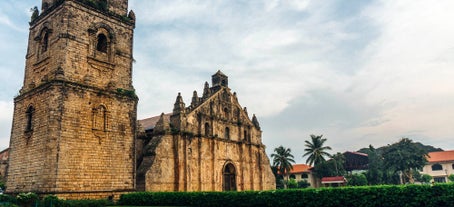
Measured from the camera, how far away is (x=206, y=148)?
3052cm

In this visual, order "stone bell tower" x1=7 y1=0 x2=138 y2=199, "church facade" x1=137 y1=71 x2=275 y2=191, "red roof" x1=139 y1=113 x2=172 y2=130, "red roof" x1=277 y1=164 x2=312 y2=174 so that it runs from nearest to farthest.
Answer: "stone bell tower" x1=7 y1=0 x2=138 y2=199, "church facade" x1=137 y1=71 x2=275 y2=191, "red roof" x1=139 y1=113 x2=172 y2=130, "red roof" x1=277 y1=164 x2=312 y2=174

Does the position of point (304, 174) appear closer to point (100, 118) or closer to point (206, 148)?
point (206, 148)

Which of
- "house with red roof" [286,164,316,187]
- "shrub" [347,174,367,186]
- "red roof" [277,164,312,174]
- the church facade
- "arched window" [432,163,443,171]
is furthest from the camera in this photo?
"red roof" [277,164,312,174]

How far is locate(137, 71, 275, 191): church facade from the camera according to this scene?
26.1 m

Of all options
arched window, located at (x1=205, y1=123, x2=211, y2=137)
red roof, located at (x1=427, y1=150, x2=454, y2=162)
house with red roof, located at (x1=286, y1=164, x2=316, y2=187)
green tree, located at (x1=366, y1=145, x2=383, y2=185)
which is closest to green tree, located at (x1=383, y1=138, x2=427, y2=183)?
green tree, located at (x1=366, y1=145, x2=383, y2=185)

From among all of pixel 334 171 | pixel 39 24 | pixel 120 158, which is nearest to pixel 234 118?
pixel 120 158

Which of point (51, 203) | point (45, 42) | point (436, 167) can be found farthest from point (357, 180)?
point (45, 42)

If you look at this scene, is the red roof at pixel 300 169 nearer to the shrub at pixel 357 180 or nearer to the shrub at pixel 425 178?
the shrub at pixel 357 180

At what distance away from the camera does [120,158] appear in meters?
21.8

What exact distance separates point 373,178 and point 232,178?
98.1 ft

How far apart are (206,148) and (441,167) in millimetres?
50005

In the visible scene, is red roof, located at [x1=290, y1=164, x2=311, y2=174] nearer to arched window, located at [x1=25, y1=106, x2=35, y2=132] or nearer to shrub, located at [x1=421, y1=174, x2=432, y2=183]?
shrub, located at [x1=421, y1=174, x2=432, y2=183]

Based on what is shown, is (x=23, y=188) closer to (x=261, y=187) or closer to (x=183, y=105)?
(x=183, y=105)

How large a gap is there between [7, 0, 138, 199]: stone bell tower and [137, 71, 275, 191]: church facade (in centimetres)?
356
